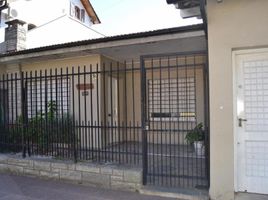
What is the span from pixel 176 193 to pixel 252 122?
1800 mm

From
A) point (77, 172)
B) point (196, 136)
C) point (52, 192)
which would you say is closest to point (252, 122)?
point (196, 136)

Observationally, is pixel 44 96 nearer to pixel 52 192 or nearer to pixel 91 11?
pixel 52 192

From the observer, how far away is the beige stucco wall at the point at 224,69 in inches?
173

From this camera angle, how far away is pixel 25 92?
6922 mm

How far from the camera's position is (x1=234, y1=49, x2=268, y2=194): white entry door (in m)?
4.48

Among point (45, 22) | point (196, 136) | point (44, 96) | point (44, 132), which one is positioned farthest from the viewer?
point (45, 22)

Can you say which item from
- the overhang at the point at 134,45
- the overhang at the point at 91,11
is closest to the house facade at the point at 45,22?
the overhang at the point at 91,11

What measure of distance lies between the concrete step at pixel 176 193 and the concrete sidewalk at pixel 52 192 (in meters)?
0.12

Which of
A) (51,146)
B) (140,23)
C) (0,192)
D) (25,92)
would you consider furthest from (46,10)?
(0,192)

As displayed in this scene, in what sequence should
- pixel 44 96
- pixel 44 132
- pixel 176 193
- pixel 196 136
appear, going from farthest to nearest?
pixel 44 96
pixel 196 136
pixel 44 132
pixel 176 193

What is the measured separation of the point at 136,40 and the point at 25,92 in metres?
3.14

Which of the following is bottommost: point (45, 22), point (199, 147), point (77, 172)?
point (77, 172)

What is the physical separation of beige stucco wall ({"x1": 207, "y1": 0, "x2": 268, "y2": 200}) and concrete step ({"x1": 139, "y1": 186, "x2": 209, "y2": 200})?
0.21 metres

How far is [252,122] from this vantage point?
4.54 meters
